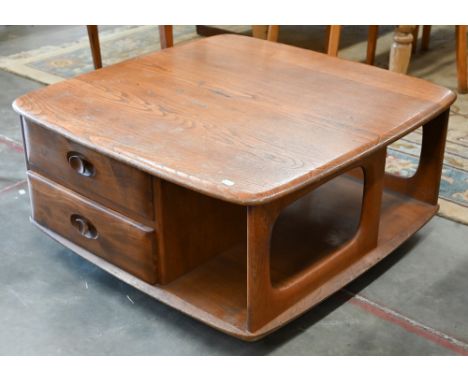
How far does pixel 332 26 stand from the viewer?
6.94ft

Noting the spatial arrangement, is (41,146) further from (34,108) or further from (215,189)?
(215,189)

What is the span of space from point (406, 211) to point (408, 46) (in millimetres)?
847

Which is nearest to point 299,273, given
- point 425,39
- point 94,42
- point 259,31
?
point 94,42

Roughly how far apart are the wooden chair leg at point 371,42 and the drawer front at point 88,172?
132 centimetres

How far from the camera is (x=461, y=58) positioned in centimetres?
220

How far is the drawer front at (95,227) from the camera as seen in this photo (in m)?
1.21

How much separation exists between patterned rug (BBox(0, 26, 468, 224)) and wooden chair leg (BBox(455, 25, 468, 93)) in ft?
0.15

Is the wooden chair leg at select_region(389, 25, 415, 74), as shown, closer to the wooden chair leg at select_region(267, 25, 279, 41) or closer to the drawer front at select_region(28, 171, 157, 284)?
the wooden chair leg at select_region(267, 25, 279, 41)

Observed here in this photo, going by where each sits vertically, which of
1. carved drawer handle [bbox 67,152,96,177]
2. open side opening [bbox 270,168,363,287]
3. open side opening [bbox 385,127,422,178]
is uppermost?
carved drawer handle [bbox 67,152,96,177]

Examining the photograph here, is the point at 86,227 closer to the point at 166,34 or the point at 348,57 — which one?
the point at 166,34

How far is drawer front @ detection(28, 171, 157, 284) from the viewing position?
47.6 inches

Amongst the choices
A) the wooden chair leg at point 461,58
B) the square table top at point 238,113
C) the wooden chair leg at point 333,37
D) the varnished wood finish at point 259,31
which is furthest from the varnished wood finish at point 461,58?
the square table top at point 238,113

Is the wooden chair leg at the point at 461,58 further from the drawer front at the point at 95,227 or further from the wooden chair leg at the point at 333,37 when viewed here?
the drawer front at the point at 95,227

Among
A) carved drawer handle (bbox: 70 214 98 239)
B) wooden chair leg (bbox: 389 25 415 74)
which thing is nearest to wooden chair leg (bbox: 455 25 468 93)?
wooden chair leg (bbox: 389 25 415 74)
